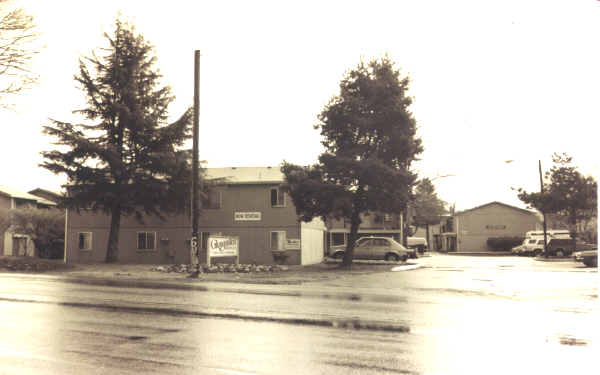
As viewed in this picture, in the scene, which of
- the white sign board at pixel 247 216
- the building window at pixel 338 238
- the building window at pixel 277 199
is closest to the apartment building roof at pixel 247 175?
the building window at pixel 277 199

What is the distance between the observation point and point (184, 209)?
32.5 m

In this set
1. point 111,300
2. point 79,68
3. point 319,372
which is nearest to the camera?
point 319,372

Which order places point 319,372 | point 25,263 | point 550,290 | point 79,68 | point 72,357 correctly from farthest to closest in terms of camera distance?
point 79,68 → point 25,263 → point 550,290 → point 72,357 → point 319,372

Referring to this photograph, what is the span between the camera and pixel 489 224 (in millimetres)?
73688

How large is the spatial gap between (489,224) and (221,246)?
5494 centimetres

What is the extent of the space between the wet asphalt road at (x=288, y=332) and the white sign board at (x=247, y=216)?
18.7 metres

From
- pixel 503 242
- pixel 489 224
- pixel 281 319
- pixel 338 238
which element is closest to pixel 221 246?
pixel 281 319

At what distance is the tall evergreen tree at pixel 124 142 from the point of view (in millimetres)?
30594

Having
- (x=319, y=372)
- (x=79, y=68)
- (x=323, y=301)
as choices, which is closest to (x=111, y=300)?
(x=323, y=301)

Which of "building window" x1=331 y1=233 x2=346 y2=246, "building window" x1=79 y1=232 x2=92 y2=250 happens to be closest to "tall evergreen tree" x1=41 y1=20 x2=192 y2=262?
"building window" x1=79 y1=232 x2=92 y2=250

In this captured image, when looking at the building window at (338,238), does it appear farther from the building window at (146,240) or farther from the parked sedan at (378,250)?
the building window at (146,240)

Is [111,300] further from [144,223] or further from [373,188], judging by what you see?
[144,223]

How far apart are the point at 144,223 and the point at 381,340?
2716cm

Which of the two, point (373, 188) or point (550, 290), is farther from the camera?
point (373, 188)
